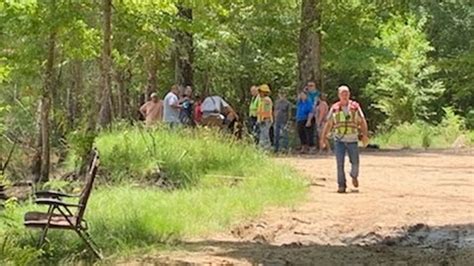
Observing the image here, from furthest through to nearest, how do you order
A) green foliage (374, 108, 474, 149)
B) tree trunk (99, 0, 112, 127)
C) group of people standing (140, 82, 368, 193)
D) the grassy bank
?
green foliage (374, 108, 474, 149)
group of people standing (140, 82, 368, 193)
tree trunk (99, 0, 112, 127)
the grassy bank

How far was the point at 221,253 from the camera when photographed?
10117 millimetres

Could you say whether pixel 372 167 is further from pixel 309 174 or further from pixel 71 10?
pixel 71 10

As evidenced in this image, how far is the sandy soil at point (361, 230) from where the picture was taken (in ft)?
32.2

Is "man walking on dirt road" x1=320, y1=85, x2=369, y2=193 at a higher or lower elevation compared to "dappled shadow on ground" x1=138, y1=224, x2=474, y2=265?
higher

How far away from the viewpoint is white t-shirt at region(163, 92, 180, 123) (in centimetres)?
2255

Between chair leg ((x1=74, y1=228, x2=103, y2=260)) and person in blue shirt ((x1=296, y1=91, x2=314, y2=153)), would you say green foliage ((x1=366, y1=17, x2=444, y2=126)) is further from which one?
chair leg ((x1=74, y1=228, x2=103, y2=260))

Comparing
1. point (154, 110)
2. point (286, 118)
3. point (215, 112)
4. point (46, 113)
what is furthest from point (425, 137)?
point (46, 113)

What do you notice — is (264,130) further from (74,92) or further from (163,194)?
(74,92)

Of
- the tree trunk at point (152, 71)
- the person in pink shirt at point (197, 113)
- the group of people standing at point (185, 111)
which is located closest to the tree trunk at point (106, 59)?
the group of people standing at point (185, 111)

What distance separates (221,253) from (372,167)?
9.98 meters

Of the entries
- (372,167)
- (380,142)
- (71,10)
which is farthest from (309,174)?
(380,142)

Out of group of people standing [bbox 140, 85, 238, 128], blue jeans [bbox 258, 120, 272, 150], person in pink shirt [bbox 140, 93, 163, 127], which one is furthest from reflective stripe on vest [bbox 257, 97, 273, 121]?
person in pink shirt [bbox 140, 93, 163, 127]

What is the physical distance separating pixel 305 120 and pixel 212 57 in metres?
12.4

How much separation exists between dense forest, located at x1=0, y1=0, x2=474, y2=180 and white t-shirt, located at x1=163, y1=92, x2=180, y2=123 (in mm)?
1433
